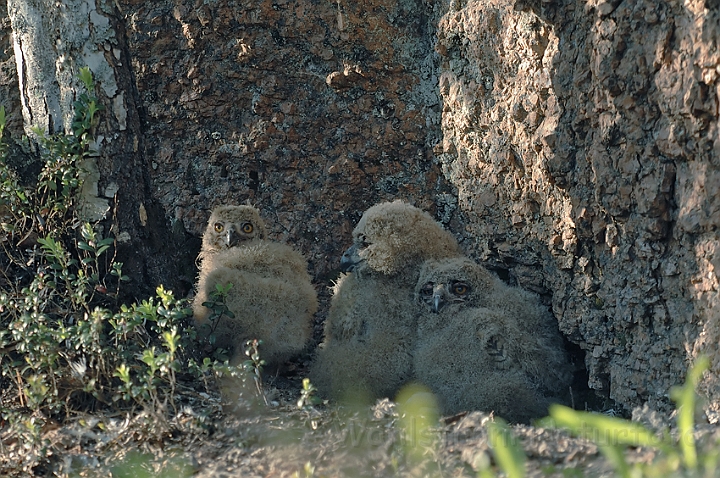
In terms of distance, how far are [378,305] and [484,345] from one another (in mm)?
848

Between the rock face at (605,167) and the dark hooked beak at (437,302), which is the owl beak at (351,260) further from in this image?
the rock face at (605,167)

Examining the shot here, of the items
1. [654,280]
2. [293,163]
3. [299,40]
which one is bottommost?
[654,280]

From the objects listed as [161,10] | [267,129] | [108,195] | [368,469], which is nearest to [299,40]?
[267,129]

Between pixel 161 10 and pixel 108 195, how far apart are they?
2325 mm

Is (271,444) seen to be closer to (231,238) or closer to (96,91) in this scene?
(231,238)

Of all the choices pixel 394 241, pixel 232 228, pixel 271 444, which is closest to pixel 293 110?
pixel 232 228

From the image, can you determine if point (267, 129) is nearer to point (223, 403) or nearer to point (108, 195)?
point (108, 195)

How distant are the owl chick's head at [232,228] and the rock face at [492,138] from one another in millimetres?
409

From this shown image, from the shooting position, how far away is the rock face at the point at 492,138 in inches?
153

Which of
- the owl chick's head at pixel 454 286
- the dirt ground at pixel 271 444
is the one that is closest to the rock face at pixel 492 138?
the owl chick's head at pixel 454 286

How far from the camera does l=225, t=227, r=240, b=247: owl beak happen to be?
5.73m

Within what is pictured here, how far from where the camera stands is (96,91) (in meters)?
4.84

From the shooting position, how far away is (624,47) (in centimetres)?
405

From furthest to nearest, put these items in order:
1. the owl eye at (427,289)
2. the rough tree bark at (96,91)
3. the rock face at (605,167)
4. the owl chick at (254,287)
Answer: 1. the owl eye at (427,289)
2. the owl chick at (254,287)
3. the rough tree bark at (96,91)
4. the rock face at (605,167)
